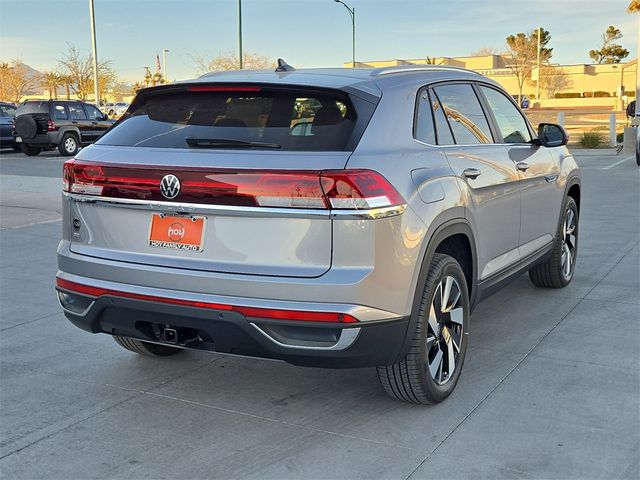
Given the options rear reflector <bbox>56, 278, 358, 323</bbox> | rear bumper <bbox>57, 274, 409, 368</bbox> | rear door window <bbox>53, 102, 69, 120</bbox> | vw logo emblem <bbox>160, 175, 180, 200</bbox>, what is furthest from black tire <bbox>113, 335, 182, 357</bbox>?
rear door window <bbox>53, 102, 69, 120</bbox>

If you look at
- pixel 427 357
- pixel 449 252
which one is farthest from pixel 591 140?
pixel 427 357

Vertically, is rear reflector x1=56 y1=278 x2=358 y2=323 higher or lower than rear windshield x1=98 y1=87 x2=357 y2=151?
lower

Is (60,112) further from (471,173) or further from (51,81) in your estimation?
(51,81)

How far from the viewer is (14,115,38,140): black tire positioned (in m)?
23.2

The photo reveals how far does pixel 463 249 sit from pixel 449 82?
1.01 metres

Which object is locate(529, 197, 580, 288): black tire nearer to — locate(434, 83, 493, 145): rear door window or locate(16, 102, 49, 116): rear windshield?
locate(434, 83, 493, 145): rear door window

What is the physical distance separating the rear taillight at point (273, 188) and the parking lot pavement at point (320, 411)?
1128mm

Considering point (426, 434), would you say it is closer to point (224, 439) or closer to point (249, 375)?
point (224, 439)

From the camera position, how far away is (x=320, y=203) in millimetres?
3211

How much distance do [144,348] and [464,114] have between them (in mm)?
2395

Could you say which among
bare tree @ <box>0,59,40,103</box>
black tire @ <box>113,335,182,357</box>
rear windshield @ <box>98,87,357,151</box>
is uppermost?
bare tree @ <box>0,59,40,103</box>

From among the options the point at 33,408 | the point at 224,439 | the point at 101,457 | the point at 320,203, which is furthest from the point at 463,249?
the point at 33,408

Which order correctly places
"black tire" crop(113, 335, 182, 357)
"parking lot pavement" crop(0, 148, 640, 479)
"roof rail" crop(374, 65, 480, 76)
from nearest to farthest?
"parking lot pavement" crop(0, 148, 640, 479)
"roof rail" crop(374, 65, 480, 76)
"black tire" crop(113, 335, 182, 357)

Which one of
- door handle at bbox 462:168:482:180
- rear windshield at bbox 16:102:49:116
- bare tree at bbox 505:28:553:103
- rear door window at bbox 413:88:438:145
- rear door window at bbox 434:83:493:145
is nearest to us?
rear door window at bbox 413:88:438:145
